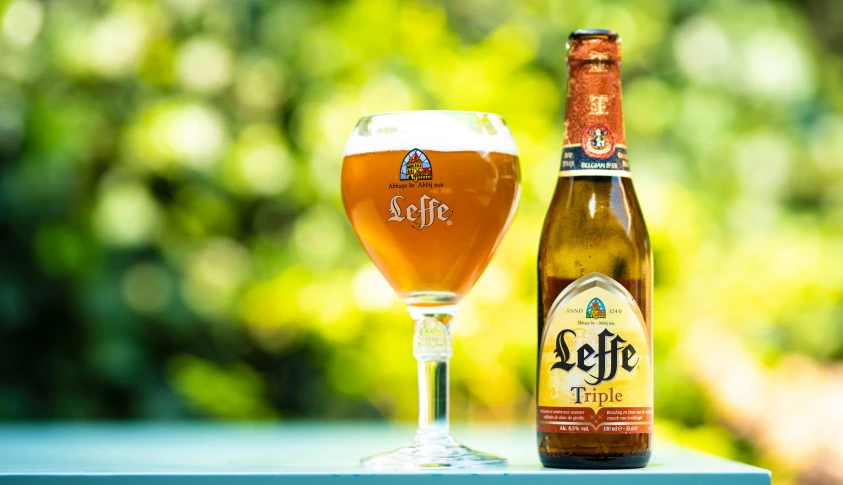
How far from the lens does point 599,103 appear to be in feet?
4.42

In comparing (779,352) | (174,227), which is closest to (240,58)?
(174,227)

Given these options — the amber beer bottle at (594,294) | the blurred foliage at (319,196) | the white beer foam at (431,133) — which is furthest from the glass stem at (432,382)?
the blurred foliage at (319,196)

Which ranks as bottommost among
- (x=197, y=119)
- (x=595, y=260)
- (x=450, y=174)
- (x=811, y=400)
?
(x=811, y=400)

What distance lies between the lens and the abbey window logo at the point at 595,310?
1.24m

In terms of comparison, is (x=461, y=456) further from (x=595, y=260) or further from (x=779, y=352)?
(x=779, y=352)

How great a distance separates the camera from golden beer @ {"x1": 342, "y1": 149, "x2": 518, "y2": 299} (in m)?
1.34

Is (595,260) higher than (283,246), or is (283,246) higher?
(283,246)

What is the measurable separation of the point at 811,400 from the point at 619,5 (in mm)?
2236

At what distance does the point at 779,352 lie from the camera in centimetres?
451

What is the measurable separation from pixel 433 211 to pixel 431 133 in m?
0.10

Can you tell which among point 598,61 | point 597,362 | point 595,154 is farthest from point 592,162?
point 597,362

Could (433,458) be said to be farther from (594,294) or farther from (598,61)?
(598,61)

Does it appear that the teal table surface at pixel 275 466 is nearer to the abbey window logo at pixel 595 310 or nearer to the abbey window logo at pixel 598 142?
the abbey window logo at pixel 595 310

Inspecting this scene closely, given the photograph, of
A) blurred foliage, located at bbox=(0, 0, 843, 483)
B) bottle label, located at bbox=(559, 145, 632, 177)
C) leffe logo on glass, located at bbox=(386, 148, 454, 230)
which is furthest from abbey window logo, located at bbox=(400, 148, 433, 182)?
blurred foliage, located at bbox=(0, 0, 843, 483)
